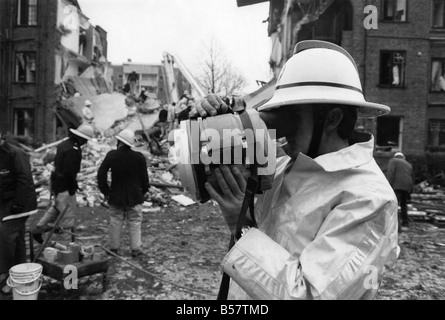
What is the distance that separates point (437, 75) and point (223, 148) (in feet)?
69.3

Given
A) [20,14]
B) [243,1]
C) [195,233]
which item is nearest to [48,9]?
[20,14]

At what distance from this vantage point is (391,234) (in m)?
1.10

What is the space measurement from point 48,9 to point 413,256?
72.4ft

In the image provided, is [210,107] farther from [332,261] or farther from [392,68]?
[392,68]

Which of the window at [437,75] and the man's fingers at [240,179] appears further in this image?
the window at [437,75]

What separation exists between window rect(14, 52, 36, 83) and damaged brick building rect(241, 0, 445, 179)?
1329cm

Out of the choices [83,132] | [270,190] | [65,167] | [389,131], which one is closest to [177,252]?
[65,167]

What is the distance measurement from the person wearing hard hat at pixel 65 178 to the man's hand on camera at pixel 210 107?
221 inches

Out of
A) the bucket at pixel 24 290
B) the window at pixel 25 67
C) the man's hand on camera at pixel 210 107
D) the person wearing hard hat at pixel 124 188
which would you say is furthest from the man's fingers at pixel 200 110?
the window at pixel 25 67

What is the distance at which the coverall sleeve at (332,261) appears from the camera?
1.02 m

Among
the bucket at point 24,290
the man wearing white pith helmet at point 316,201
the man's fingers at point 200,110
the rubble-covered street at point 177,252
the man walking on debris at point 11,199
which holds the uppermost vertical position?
the man's fingers at point 200,110

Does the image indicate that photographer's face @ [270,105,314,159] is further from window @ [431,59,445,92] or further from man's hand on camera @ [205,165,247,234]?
window @ [431,59,445,92]

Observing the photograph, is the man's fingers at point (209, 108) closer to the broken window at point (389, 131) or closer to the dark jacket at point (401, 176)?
the dark jacket at point (401, 176)

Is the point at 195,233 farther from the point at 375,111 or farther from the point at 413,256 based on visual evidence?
the point at 375,111
